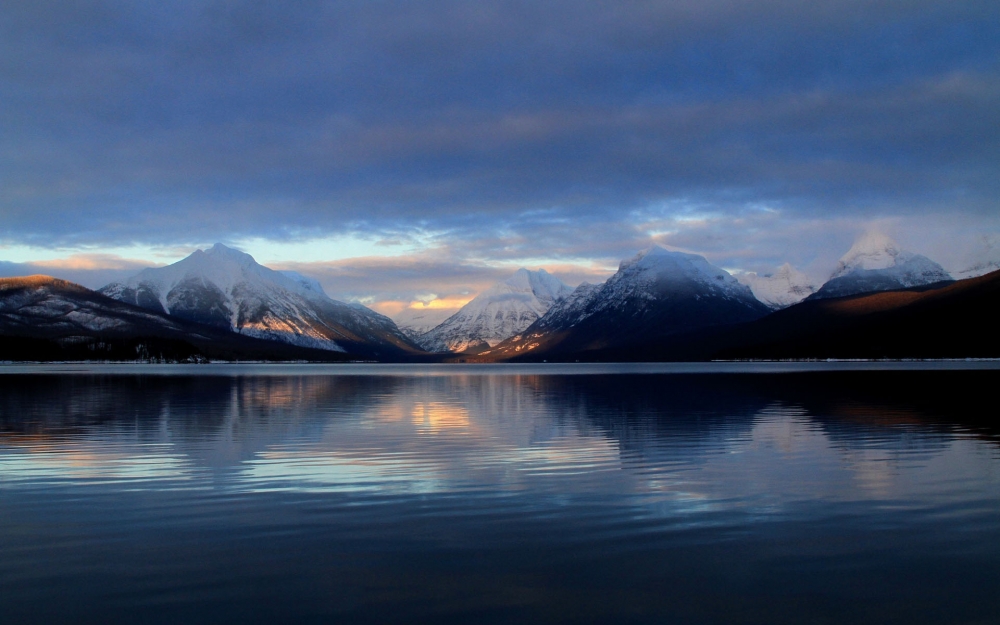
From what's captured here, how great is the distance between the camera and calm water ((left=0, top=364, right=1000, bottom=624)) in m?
15.3

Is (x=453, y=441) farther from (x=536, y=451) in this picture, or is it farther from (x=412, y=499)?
(x=412, y=499)

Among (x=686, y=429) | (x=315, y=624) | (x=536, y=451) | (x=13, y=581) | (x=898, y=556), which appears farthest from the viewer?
(x=686, y=429)

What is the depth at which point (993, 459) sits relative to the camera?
33594 mm

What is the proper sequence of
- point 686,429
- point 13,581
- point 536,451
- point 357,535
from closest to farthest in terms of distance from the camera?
point 13,581, point 357,535, point 536,451, point 686,429

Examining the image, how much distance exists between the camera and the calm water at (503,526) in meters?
15.3

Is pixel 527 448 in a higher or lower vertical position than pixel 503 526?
lower

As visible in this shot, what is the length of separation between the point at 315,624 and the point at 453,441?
29.5 meters

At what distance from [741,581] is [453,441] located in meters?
28.0

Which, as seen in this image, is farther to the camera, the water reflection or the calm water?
the water reflection

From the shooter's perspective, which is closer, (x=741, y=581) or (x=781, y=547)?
(x=741, y=581)

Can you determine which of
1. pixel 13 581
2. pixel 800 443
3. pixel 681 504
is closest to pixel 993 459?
pixel 800 443

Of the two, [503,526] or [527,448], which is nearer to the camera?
[503,526]

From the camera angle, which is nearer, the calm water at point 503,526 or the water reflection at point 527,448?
the calm water at point 503,526

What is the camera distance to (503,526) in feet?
71.4
